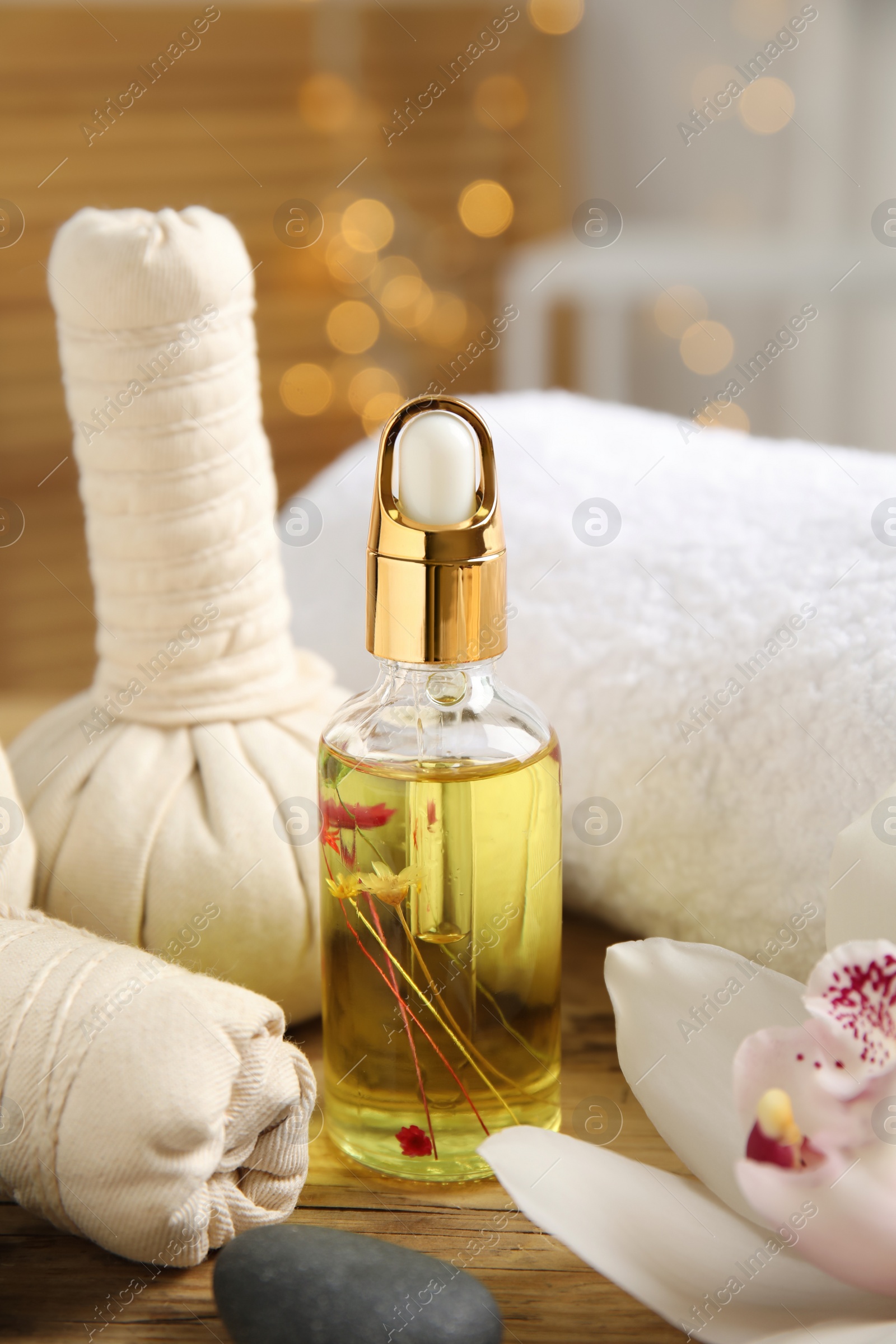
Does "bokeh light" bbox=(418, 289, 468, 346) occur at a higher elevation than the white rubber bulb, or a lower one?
higher

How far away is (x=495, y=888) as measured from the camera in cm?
38

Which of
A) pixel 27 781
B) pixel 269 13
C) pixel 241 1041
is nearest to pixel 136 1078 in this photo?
pixel 241 1041

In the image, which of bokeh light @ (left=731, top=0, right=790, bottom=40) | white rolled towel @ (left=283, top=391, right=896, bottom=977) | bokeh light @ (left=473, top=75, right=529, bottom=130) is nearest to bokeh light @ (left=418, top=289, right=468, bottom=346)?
bokeh light @ (left=473, top=75, right=529, bottom=130)

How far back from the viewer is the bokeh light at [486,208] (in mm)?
1761

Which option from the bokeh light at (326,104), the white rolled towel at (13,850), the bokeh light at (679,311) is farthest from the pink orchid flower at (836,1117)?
the bokeh light at (326,104)

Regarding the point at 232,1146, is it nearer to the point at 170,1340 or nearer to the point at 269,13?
the point at 170,1340

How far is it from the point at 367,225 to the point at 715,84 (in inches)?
A: 18.2

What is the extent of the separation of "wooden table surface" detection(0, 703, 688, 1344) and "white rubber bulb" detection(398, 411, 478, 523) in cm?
18

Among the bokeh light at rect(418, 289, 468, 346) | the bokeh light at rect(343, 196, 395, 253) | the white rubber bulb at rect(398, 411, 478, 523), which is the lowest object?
the white rubber bulb at rect(398, 411, 478, 523)

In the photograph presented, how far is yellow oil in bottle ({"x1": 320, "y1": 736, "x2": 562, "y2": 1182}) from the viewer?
1.24ft

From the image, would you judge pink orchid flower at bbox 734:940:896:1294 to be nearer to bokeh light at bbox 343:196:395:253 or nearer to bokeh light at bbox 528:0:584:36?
bokeh light at bbox 343:196:395:253

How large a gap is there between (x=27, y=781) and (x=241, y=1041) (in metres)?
0.16

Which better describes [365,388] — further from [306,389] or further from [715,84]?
[715,84]

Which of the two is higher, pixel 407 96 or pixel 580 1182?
pixel 407 96
